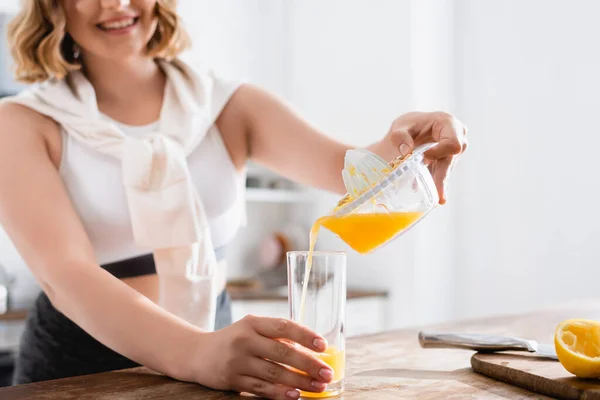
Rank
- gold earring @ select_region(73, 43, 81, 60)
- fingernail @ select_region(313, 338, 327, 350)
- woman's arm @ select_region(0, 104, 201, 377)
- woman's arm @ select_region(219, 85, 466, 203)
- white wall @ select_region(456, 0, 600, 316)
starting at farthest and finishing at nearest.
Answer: white wall @ select_region(456, 0, 600, 316)
gold earring @ select_region(73, 43, 81, 60)
woman's arm @ select_region(219, 85, 466, 203)
woman's arm @ select_region(0, 104, 201, 377)
fingernail @ select_region(313, 338, 327, 350)

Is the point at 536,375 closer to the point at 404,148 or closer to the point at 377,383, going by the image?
the point at 377,383

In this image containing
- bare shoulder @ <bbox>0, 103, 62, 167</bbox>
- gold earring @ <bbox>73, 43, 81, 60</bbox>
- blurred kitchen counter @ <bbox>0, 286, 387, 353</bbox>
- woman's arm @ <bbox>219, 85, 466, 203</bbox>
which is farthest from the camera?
blurred kitchen counter @ <bbox>0, 286, 387, 353</bbox>

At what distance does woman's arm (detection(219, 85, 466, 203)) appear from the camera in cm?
110

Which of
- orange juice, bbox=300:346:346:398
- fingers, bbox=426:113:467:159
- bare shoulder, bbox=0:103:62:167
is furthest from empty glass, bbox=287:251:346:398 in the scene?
bare shoulder, bbox=0:103:62:167

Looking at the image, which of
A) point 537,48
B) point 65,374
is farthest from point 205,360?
point 537,48

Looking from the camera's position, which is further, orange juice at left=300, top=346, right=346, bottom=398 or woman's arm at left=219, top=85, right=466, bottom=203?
woman's arm at left=219, top=85, right=466, bottom=203

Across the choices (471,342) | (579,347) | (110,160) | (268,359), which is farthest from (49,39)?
(579,347)

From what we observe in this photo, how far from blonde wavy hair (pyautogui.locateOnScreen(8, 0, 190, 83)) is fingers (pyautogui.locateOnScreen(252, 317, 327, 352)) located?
32.9 inches

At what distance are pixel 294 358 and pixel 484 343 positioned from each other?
36 cm

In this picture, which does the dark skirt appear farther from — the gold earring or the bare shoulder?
the gold earring

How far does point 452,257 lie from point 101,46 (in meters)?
2.42

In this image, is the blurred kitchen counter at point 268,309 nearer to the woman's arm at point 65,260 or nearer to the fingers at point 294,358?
the woman's arm at point 65,260

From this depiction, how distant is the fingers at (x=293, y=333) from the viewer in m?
0.78

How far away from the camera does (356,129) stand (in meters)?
3.53
